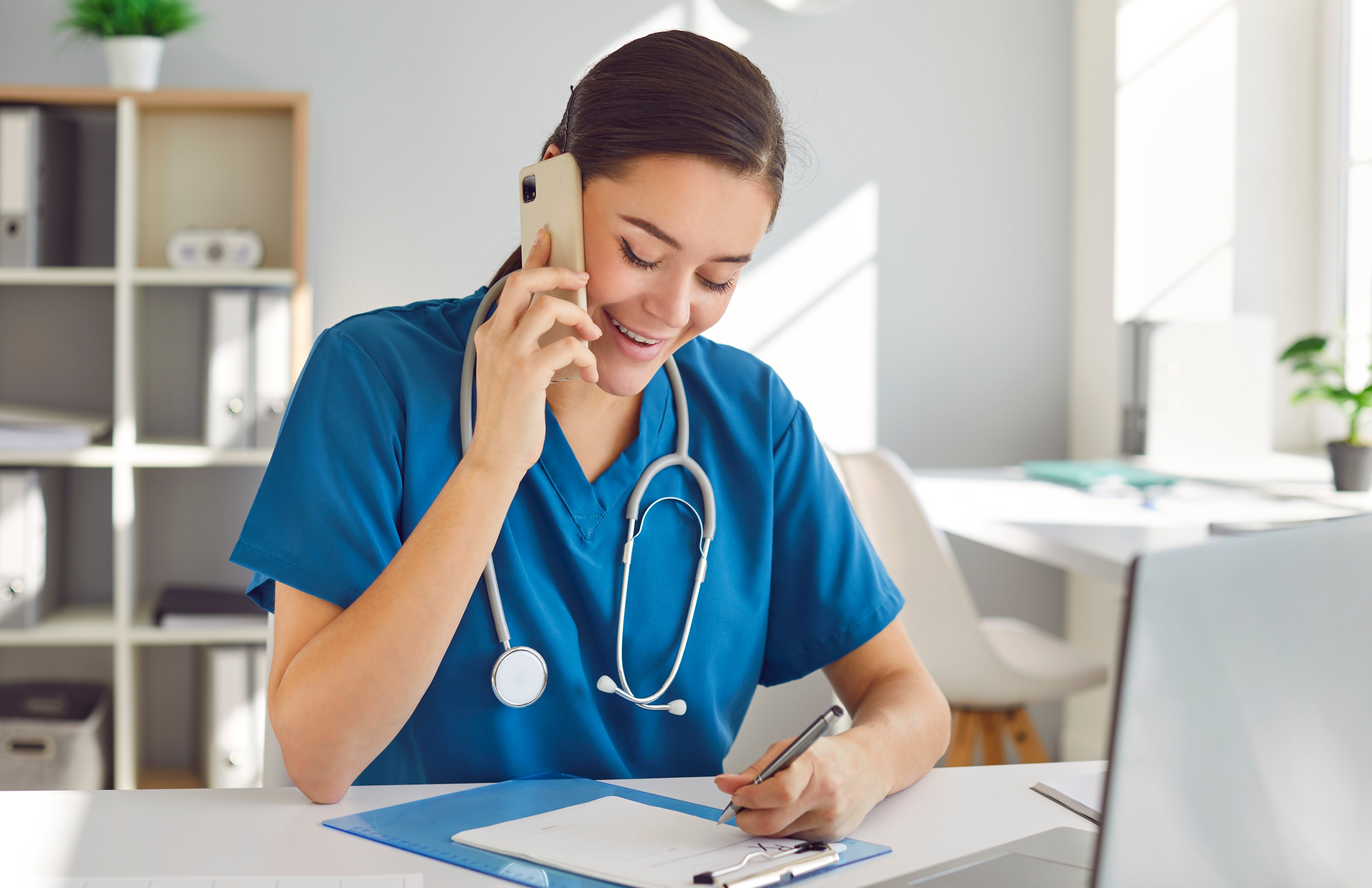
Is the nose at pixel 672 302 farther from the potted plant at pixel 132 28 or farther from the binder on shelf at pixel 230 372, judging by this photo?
the potted plant at pixel 132 28

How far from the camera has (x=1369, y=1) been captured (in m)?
2.51

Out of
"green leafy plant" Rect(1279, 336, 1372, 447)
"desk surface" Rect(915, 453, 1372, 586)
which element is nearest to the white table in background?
"desk surface" Rect(915, 453, 1372, 586)

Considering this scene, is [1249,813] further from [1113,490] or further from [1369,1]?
[1369,1]

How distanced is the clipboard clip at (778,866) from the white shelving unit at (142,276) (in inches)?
76.1

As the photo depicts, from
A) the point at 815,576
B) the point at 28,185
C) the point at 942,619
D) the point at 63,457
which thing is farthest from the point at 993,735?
the point at 28,185

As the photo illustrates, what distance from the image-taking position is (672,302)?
0.96 metres

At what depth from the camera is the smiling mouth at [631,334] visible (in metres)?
1.01

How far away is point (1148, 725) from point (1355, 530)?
0.17 m

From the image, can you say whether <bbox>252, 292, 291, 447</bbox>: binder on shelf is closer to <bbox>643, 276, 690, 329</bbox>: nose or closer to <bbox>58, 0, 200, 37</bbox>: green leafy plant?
<bbox>58, 0, 200, 37</bbox>: green leafy plant

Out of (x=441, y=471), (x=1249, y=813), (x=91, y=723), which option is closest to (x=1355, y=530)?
(x=1249, y=813)

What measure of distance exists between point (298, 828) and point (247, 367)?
6.04 ft

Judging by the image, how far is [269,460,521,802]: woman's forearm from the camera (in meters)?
0.84

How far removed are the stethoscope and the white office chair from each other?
0.93 metres

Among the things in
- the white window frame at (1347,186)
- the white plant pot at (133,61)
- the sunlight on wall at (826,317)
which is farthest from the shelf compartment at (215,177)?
the white window frame at (1347,186)
